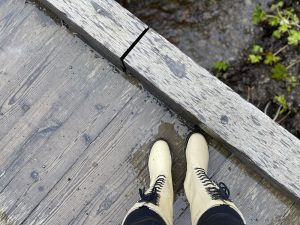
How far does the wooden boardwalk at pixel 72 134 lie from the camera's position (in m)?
2.51

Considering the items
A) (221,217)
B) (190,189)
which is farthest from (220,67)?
(221,217)

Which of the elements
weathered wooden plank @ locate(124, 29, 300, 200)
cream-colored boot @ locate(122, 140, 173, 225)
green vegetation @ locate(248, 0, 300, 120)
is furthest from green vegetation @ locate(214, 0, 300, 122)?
cream-colored boot @ locate(122, 140, 173, 225)

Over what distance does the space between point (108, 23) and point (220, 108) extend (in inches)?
29.0

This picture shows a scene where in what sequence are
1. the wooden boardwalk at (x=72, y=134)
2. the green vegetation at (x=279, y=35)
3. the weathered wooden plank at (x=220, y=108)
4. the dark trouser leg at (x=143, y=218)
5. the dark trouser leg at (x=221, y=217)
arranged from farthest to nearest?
the green vegetation at (x=279, y=35) < the wooden boardwalk at (x=72, y=134) < the weathered wooden plank at (x=220, y=108) < the dark trouser leg at (x=143, y=218) < the dark trouser leg at (x=221, y=217)

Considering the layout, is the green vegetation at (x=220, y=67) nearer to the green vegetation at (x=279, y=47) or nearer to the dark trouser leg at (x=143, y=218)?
the green vegetation at (x=279, y=47)

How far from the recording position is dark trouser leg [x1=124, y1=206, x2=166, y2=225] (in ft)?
6.97

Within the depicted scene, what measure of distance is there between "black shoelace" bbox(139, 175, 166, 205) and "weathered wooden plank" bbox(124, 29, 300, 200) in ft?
1.36

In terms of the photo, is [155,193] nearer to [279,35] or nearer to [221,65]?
[221,65]

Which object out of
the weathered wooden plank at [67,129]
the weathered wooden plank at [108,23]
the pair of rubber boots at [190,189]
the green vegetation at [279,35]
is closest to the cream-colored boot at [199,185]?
the pair of rubber boots at [190,189]

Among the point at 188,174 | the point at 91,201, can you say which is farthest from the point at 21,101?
the point at 188,174

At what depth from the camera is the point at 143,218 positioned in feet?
7.07

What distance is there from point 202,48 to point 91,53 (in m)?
0.96

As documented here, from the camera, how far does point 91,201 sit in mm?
2510

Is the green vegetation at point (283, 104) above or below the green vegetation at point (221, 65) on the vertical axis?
below
